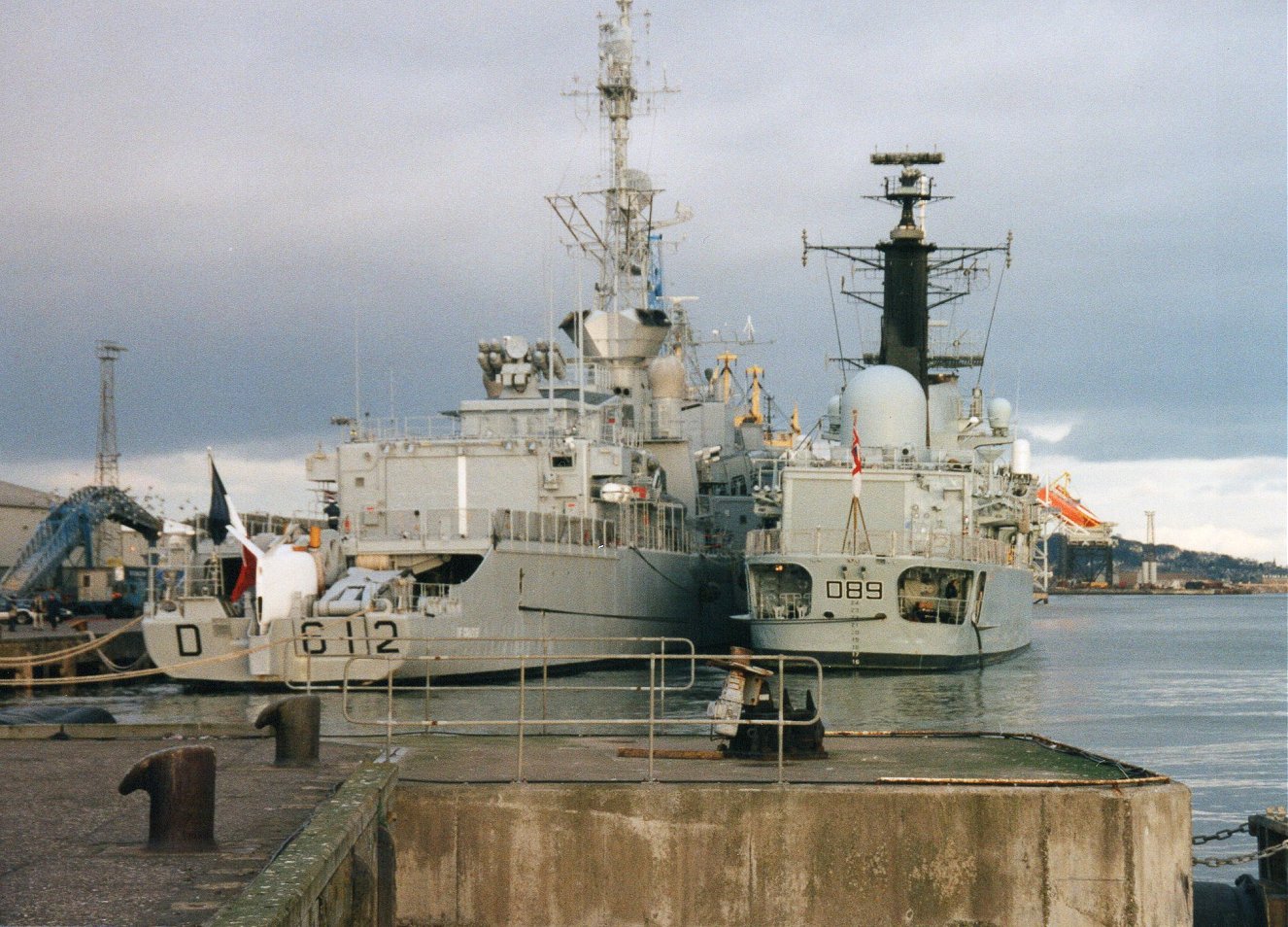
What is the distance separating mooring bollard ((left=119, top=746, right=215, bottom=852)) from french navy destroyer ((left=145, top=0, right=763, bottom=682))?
13.3 metres

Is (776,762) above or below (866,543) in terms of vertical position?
below

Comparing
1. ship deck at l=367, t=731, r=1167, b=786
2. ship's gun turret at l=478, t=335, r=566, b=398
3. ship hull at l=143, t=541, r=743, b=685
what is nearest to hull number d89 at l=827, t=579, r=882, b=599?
ship hull at l=143, t=541, r=743, b=685

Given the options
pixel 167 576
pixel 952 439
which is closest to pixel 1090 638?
pixel 952 439

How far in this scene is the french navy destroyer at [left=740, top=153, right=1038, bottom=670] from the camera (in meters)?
34.2

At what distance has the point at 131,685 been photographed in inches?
1341

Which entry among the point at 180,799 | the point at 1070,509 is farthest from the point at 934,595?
the point at 1070,509

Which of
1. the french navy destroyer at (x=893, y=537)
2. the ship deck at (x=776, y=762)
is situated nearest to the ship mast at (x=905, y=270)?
the french navy destroyer at (x=893, y=537)

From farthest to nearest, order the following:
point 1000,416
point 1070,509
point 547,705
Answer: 1. point 1070,509
2. point 1000,416
3. point 547,705

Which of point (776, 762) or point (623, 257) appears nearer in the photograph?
point (776, 762)

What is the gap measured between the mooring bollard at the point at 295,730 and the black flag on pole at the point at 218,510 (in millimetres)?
17660

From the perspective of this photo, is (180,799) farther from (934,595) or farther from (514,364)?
(514,364)

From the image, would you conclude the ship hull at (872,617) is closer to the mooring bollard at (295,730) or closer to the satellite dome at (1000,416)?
the satellite dome at (1000,416)

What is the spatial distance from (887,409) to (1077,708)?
1083 cm

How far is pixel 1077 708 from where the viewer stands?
31453 millimetres
